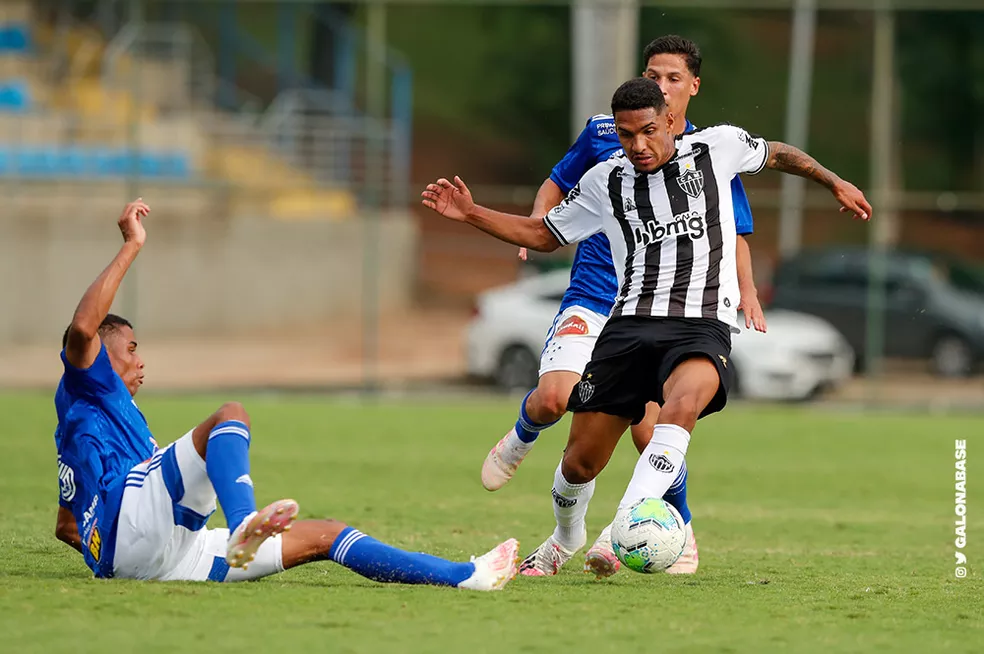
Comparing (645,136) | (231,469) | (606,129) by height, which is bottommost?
(231,469)

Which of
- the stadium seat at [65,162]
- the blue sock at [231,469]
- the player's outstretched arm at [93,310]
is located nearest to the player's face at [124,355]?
the player's outstretched arm at [93,310]

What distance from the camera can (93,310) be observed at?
5.53 meters

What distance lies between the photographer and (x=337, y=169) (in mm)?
22906

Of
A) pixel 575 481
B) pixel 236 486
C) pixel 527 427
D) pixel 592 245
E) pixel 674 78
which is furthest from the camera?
pixel 592 245

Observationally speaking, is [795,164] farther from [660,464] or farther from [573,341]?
[660,464]

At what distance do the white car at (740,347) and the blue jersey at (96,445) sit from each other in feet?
41.1

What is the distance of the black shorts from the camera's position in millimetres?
6289

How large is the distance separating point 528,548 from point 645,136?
7.99 feet

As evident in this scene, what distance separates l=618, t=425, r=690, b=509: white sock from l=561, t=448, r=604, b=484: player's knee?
601mm

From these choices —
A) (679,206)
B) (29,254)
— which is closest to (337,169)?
(29,254)

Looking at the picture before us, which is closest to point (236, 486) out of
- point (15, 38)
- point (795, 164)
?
point (795, 164)

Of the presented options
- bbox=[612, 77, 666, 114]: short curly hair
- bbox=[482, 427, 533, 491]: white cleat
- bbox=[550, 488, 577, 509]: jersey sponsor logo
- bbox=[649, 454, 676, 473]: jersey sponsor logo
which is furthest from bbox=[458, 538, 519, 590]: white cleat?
bbox=[612, 77, 666, 114]: short curly hair

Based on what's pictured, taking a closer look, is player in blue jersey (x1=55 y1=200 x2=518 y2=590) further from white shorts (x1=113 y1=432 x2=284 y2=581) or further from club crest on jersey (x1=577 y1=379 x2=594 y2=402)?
club crest on jersey (x1=577 y1=379 x2=594 y2=402)

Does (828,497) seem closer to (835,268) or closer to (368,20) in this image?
(835,268)
